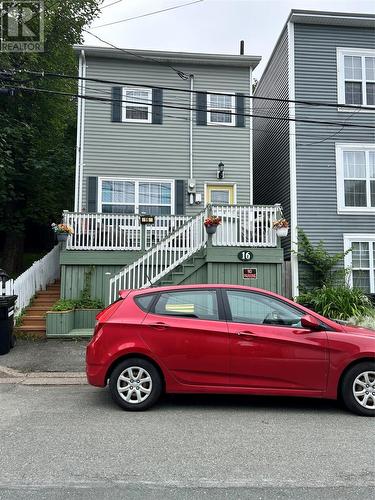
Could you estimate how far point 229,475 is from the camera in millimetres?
3639

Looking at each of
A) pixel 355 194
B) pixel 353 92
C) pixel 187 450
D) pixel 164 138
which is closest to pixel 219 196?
pixel 164 138

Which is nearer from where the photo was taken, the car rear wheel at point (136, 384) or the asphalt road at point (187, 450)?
the asphalt road at point (187, 450)

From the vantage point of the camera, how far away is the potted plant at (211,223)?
10633 mm

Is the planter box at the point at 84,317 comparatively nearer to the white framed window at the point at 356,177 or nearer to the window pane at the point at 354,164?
the white framed window at the point at 356,177

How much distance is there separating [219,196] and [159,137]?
2658 millimetres

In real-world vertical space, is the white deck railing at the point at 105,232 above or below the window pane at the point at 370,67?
below

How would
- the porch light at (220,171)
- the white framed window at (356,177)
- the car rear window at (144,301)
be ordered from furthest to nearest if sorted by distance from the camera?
1. the porch light at (220,171)
2. the white framed window at (356,177)
3. the car rear window at (144,301)

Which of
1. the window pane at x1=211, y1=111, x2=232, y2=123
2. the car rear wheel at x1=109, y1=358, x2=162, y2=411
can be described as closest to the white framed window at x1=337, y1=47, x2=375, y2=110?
the window pane at x1=211, y1=111, x2=232, y2=123

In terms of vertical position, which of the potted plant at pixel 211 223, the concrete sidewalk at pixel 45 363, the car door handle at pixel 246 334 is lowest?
the concrete sidewalk at pixel 45 363

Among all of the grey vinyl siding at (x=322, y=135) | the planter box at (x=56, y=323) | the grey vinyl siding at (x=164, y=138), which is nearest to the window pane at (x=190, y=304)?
the planter box at (x=56, y=323)

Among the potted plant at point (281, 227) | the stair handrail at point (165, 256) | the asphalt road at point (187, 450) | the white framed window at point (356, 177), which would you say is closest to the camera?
the asphalt road at point (187, 450)

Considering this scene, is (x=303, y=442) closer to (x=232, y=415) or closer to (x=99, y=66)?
(x=232, y=415)

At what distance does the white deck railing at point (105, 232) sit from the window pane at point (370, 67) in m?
7.38

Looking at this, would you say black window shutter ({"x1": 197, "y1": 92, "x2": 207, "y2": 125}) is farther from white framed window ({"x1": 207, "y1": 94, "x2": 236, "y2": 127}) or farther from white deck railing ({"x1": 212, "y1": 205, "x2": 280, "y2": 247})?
white deck railing ({"x1": 212, "y1": 205, "x2": 280, "y2": 247})
